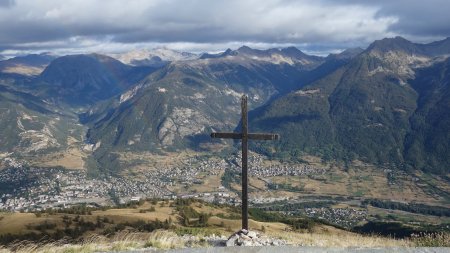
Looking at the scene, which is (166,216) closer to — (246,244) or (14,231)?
(14,231)

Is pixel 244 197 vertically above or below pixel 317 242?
above

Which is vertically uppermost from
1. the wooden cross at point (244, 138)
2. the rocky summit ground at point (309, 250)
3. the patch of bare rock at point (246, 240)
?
the wooden cross at point (244, 138)

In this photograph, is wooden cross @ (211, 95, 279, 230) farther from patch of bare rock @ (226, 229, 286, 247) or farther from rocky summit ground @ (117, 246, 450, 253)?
rocky summit ground @ (117, 246, 450, 253)

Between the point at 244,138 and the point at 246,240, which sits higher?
the point at 244,138

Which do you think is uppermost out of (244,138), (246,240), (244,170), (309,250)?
(244,138)

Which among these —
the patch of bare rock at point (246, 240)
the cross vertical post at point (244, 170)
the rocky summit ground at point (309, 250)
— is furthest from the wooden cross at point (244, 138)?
the rocky summit ground at point (309, 250)

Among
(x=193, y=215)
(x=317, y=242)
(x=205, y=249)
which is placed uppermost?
(x=205, y=249)

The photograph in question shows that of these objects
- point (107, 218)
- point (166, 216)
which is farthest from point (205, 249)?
point (166, 216)

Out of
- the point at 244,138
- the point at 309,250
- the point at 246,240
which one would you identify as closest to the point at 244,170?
the point at 244,138

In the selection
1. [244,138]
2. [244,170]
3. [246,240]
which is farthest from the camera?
[244,138]

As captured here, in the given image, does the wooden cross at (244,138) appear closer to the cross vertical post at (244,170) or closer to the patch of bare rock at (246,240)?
the cross vertical post at (244,170)

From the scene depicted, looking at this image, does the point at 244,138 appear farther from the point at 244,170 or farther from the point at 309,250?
the point at 309,250
